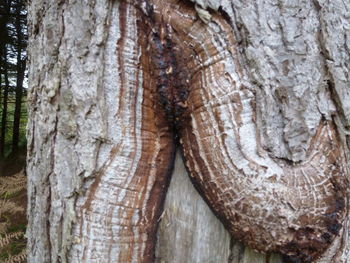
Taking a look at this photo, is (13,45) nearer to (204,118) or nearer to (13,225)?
(13,225)

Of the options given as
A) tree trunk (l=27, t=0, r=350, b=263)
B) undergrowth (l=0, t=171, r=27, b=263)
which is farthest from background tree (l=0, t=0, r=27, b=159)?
tree trunk (l=27, t=0, r=350, b=263)

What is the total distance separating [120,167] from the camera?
112cm

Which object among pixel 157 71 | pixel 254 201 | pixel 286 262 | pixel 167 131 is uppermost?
pixel 157 71

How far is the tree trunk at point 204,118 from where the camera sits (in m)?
1.06

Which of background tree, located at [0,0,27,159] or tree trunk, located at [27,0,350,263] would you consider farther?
background tree, located at [0,0,27,159]

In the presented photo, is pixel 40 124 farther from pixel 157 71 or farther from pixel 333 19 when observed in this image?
pixel 333 19

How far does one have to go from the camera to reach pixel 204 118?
1.11 meters

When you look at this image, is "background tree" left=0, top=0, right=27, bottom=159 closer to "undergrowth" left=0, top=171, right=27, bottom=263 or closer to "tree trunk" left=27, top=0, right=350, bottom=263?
"undergrowth" left=0, top=171, right=27, bottom=263

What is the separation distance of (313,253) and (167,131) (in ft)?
2.09

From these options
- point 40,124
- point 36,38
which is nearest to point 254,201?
point 40,124

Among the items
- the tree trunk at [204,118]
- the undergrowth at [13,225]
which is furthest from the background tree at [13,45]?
the tree trunk at [204,118]

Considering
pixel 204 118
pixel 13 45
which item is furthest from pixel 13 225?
pixel 204 118

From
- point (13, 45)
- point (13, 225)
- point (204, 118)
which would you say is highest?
point (13, 45)

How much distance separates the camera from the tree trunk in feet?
3.47
